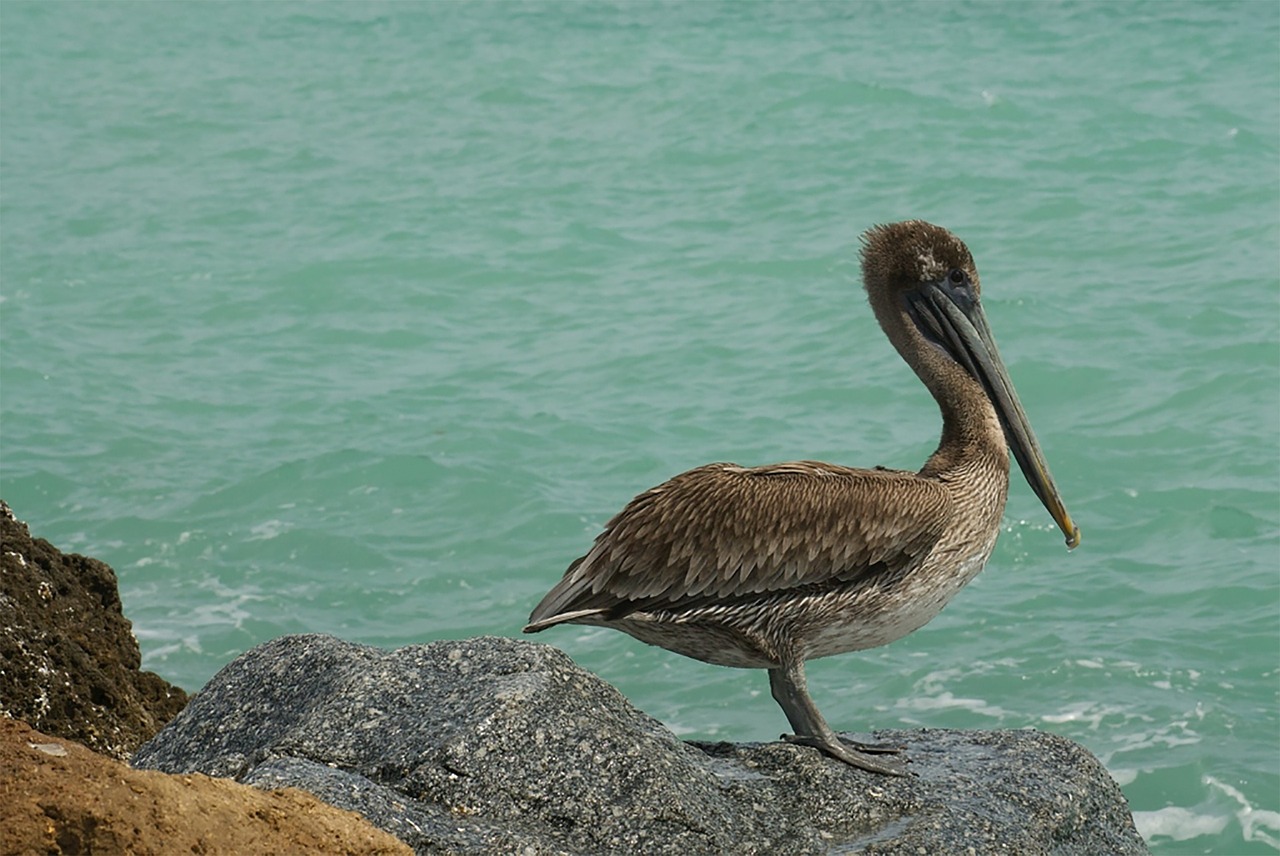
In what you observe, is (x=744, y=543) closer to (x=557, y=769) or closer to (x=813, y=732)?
(x=813, y=732)

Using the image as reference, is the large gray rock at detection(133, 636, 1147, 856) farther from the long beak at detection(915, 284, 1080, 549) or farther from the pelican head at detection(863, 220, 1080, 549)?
the pelican head at detection(863, 220, 1080, 549)

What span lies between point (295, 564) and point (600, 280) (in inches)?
238

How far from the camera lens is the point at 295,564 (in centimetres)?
1114

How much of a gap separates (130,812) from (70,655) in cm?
250

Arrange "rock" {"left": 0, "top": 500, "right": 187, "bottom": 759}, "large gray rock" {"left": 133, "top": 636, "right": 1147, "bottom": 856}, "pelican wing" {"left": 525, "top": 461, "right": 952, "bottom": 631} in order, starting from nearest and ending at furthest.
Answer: "large gray rock" {"left": 133, "top": 636, "right": 1147, "bottom": 856} < "pelican wing" {"left": 525, "top": 461, "right": 952, "bottom": 631} < "rock" {"left": 0, "top": 500, "right": 187, "bottom": 759}

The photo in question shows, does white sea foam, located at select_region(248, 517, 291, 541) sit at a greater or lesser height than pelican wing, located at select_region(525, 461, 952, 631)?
lesser

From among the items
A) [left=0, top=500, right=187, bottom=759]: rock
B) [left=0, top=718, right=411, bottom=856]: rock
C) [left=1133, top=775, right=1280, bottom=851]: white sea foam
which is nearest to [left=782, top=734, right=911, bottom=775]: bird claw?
[left=0, top=718, right=411, bottom=856]: rock

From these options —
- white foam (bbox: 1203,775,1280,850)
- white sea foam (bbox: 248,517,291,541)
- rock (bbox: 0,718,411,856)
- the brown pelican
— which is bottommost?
white foam (bbox: 1203,775,1280,850)

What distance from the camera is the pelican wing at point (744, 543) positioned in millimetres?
5098

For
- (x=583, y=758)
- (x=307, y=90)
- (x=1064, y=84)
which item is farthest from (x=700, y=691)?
(x=307, y=90)

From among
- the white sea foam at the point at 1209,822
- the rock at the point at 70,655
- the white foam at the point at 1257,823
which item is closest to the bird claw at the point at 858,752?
the rock at the point at 70,655

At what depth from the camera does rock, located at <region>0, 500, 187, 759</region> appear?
207 inches

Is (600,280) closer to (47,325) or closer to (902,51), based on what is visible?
(47,325)

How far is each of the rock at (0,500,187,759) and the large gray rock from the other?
490 mm
